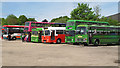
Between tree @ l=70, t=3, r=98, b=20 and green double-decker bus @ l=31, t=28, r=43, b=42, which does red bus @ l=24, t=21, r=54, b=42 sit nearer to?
green double-decker bus @ l=31, t=28, r=43, b=42

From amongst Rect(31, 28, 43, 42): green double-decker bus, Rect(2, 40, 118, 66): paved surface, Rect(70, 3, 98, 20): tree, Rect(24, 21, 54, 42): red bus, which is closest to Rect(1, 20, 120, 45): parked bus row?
Rect(31, 28, 43, 42): green double-decker bus

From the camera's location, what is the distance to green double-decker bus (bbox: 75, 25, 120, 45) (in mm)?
22625

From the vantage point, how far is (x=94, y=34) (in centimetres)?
2305

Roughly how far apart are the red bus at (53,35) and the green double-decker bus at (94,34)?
4788mm

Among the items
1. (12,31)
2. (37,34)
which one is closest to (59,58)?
(37,34)

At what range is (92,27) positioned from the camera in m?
23.0

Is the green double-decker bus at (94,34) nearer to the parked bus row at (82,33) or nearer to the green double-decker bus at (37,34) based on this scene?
the parked bus row at (82,33)

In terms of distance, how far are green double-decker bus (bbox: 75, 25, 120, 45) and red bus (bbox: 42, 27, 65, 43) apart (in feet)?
15.7

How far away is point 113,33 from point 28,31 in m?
14.9

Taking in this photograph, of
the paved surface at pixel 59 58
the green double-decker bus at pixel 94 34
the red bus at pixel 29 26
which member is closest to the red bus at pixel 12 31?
the red bus at pixel 29 26

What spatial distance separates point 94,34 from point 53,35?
279 inches

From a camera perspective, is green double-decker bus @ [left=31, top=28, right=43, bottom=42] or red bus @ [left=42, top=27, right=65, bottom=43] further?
green double-decker bus @ [left=31, top=28, right=43, bottom=42]

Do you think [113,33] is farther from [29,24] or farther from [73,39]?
[29,24]

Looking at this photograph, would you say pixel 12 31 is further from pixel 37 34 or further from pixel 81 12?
pixel 81 12
